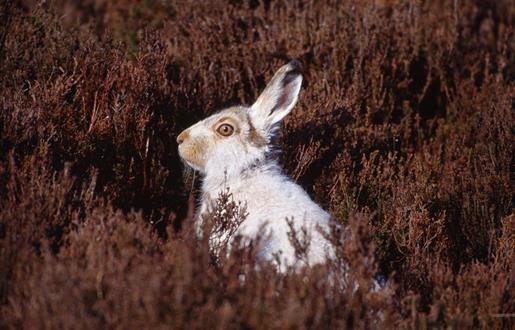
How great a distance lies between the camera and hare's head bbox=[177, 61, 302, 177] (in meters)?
4.27

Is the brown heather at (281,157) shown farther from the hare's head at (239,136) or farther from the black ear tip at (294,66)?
the black ear tip at (294,66)

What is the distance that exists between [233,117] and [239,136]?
0.47 feet

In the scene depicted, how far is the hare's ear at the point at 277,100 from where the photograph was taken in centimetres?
425

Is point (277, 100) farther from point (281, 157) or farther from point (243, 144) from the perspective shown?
point (281, 157)

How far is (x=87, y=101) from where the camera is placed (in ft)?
14.5

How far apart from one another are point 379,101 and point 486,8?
291 centimetres

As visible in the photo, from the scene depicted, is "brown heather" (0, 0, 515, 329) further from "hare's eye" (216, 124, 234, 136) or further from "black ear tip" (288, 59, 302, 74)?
"black ear tip" (288, 59, 302, 74)

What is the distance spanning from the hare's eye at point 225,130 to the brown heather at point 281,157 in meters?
0.41

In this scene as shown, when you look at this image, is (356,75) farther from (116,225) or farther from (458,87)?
(116,225)

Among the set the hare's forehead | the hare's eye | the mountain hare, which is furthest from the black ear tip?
the hare's eye

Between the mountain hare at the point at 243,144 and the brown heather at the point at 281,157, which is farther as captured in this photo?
the mountain hare at the point at 243,144

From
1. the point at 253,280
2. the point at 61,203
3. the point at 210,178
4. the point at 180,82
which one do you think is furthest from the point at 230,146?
the point at 253,280

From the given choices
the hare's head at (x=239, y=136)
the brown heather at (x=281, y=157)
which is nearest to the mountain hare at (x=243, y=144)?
the hare's head at (x=239, y=136)

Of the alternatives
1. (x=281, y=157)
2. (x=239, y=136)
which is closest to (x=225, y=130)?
(x=239, y=136)
